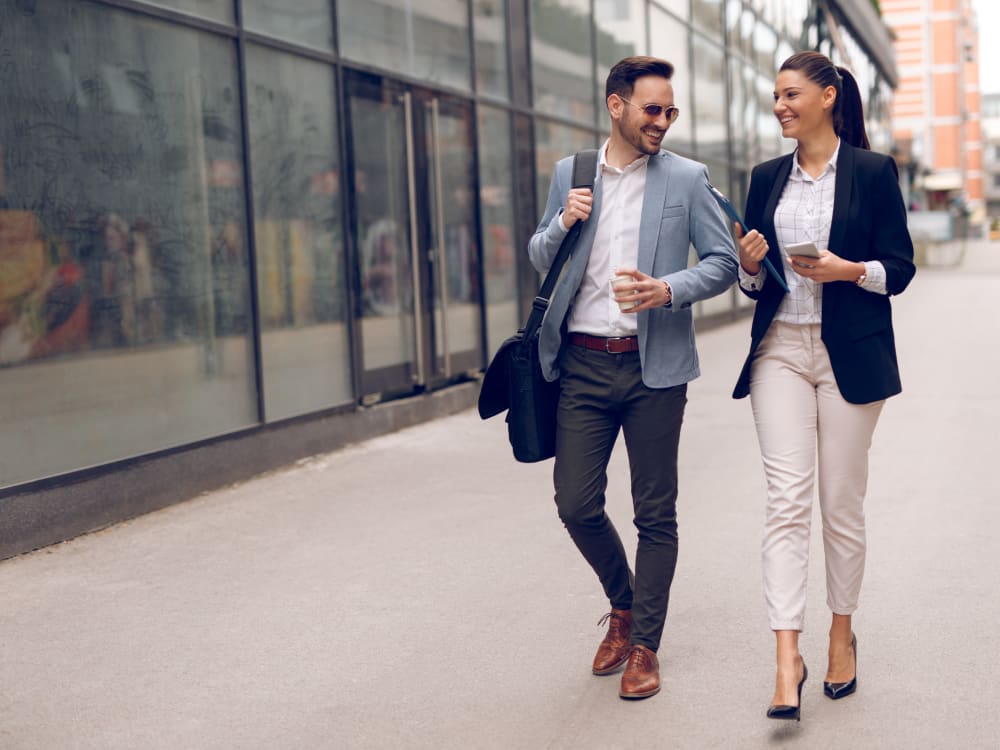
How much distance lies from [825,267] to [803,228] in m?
0.26

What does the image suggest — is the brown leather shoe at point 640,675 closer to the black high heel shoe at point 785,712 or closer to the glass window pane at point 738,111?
the black high heel shoe at point 785,712

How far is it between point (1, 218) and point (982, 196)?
113 meters

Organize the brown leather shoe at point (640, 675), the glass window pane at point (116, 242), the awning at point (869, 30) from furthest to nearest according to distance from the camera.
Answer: the awning at point (869, 30) → the glass window pane at point (116, 242) → the brown leather shoe at point (640, 675)

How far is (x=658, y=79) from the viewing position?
157 inches

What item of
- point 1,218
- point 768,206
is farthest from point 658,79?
point 1,218

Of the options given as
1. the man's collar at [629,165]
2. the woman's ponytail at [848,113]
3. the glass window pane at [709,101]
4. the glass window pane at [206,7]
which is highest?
the glass window pane at [709,101]

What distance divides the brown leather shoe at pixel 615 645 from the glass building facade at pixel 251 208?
129 inches

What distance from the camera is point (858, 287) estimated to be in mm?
Answer: 3924

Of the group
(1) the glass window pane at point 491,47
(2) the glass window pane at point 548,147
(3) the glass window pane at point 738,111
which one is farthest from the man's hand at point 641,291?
(3) the glass window pane at point 738,111

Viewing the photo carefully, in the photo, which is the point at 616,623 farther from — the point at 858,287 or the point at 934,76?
the point at 934,76

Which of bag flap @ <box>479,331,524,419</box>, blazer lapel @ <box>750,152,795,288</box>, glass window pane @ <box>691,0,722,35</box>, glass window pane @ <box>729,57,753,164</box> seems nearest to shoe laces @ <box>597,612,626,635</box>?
bag flap @ <box>479,331,524,419</box>

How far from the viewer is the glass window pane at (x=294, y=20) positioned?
8.59 meters

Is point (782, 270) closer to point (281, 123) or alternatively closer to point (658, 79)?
point (658, 79)

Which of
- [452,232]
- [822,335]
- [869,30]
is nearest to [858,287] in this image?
[822,335]
